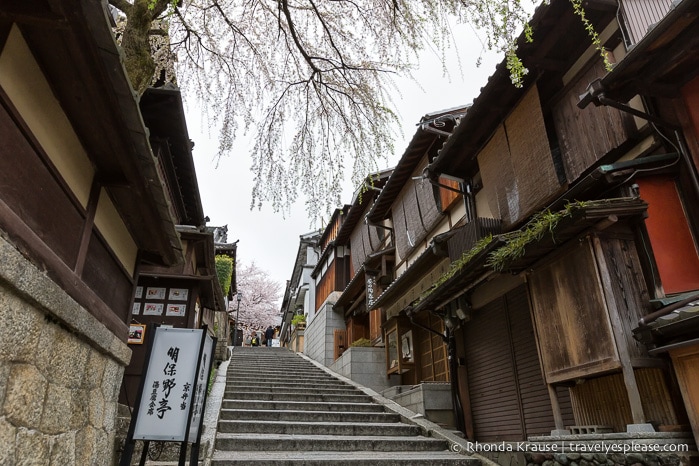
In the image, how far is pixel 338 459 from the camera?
6.54 m

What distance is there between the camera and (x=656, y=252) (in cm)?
511

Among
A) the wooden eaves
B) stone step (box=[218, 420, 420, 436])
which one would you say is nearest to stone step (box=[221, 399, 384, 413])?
stone step (box=[218, 420, 420, 436])

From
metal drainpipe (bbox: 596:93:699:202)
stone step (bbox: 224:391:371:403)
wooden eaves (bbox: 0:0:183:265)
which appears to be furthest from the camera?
stone step (bbox: 224:391:371:403)

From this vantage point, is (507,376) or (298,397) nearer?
(507,376)

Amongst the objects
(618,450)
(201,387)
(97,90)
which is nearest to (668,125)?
(618,450)

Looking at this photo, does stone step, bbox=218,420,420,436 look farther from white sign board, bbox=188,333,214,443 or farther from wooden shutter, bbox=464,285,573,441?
white sign board, bbox=188,333,214,443

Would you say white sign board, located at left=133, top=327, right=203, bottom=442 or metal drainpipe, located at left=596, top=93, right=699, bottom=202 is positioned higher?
metal drainpipe, located at left=596, top=93, right=699, bottom=202

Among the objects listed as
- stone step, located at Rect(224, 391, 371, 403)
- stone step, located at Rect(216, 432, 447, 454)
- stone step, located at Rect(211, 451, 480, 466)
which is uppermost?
stone step, located at Rect(224, 391, 371, 403)

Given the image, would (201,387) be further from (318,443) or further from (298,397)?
(298,397)

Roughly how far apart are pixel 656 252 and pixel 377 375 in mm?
10391

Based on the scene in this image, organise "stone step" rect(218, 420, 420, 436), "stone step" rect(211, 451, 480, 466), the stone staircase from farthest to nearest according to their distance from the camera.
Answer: "stone step" rect(218, 420, 420, 436), the stone staircase, "stone step" rect(211, 451, 480, 466)

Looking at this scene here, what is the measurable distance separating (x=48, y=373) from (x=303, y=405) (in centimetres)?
737

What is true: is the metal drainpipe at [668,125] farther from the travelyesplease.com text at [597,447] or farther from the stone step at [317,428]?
the stone step at [317,428]

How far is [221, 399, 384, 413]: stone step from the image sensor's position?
9594 mm
